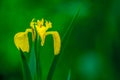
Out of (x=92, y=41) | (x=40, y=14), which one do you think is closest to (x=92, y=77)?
(x=92, y=41)

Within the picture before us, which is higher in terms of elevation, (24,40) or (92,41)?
(24,40)

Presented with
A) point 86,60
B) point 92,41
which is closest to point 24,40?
point 86,60

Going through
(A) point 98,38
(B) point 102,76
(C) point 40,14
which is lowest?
(B) point 102,76

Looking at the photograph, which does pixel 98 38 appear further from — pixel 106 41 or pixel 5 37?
pixel 5 37

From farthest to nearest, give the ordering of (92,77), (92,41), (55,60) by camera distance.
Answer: (92,41) < (92,77) < (55,60)

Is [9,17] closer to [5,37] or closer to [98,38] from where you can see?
[5,37]

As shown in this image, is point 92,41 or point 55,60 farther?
point 92,41

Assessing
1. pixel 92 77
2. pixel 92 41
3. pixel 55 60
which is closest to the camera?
pixel 55 60
